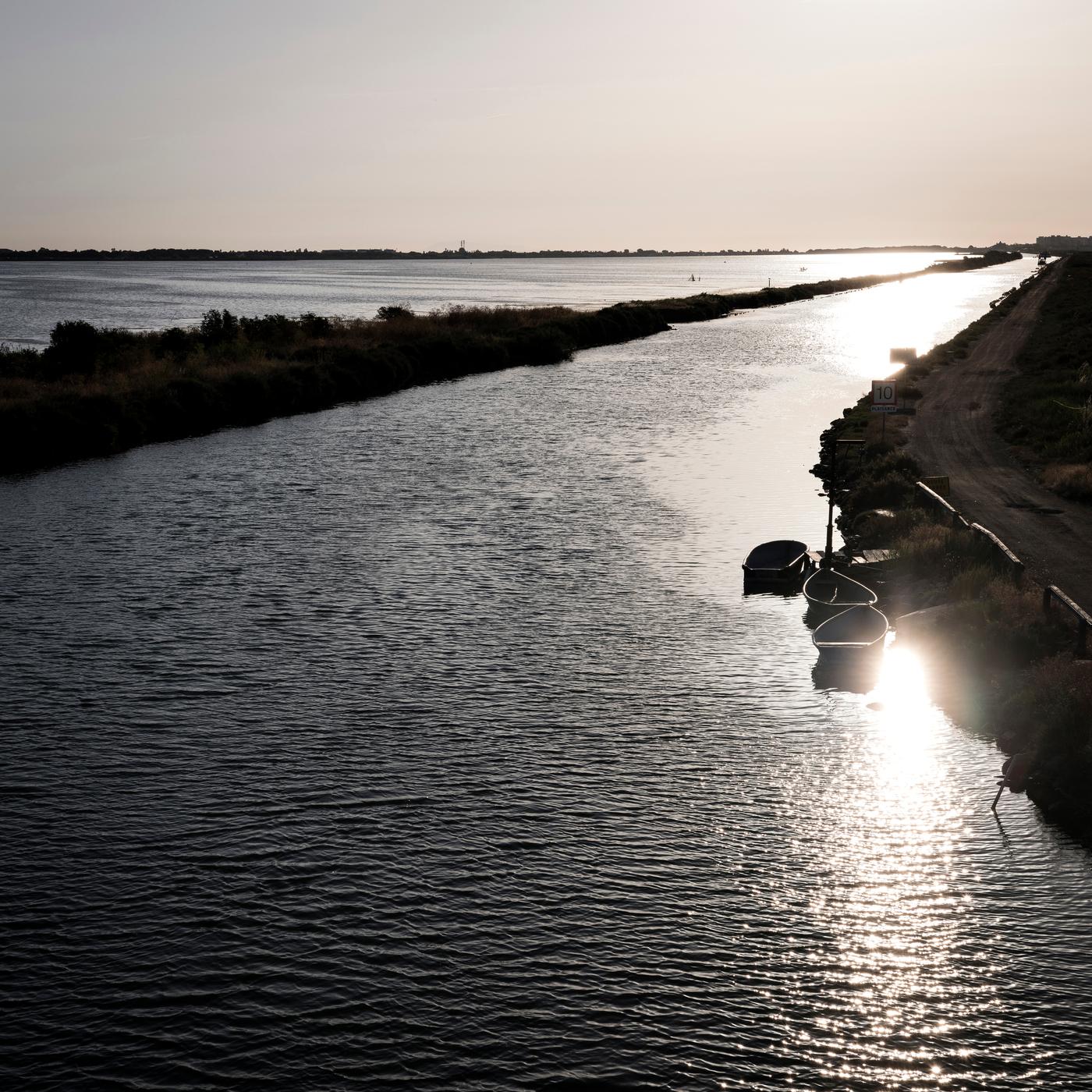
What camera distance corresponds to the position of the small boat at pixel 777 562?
3325 centimetres

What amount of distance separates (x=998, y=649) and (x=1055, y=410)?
3275cm

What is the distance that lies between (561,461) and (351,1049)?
41234 millimetres

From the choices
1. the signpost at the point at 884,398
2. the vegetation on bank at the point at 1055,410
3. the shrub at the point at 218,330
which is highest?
the shrub at the point at 218,330

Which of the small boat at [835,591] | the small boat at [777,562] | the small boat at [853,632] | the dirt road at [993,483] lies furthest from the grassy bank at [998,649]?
the small boat at [777,562]

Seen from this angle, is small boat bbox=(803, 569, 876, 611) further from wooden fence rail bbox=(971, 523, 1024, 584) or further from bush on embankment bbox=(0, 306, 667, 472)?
bush on embankment bbox=(0, 306, 667, 472)

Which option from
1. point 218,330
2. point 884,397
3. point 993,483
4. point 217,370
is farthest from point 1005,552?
point 218,330

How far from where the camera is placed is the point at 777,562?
34.1m

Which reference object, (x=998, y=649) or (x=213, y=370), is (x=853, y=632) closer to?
(x=998, y=649)

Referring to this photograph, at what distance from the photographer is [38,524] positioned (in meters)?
41.3

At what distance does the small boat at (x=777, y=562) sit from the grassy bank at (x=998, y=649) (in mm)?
2624

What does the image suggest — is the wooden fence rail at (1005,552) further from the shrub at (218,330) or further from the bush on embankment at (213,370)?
the shrub at (218,330)

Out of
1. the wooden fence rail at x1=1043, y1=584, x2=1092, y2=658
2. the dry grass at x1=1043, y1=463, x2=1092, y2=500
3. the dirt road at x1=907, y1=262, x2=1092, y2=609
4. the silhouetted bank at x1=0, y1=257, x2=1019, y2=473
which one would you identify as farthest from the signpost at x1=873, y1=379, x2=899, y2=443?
the silhouetted bank at x1=0, y1=257, x2=1019, y2=473

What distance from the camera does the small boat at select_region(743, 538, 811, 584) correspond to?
33.2 metres

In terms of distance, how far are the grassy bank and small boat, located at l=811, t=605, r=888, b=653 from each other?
3.40 ft
